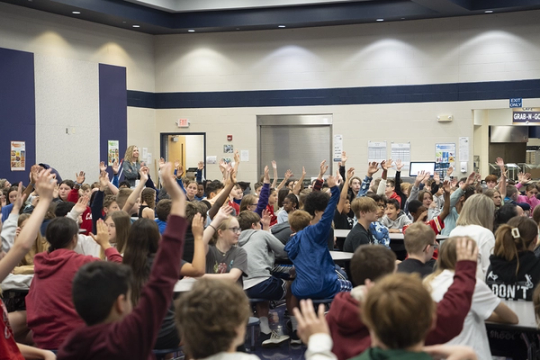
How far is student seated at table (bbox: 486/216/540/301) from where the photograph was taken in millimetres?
4262

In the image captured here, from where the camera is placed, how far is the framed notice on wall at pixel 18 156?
13.4 meters

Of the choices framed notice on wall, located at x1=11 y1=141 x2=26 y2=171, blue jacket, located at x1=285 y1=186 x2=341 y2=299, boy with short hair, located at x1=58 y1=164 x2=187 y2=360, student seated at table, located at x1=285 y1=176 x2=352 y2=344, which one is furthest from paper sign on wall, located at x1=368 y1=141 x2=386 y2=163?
boy with short hair, located at x1=58 y1=164 x2=187 y2=360

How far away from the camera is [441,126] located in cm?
1512

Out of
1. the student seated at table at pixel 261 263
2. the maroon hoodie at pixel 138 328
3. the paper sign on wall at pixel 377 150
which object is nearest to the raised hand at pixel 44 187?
the maroon hoodie at pixel 138 328

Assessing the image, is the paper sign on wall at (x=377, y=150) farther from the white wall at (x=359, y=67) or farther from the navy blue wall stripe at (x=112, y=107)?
the navy blue wall stripe at (x=112, y=107)

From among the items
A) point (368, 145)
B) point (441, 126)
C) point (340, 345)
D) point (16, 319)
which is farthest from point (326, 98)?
point (340, 345)

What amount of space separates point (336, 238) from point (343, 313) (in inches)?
200

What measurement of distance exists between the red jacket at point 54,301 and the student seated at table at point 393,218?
4893 millimetres

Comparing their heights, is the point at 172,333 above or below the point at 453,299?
below

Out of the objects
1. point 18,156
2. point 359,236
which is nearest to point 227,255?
point 359,236

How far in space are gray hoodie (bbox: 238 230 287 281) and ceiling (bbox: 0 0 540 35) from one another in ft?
29.5

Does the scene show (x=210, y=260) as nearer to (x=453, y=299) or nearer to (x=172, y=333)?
(x=172, y=333)

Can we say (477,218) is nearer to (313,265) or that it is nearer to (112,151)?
(313,265)

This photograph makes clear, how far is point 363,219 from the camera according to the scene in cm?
614
